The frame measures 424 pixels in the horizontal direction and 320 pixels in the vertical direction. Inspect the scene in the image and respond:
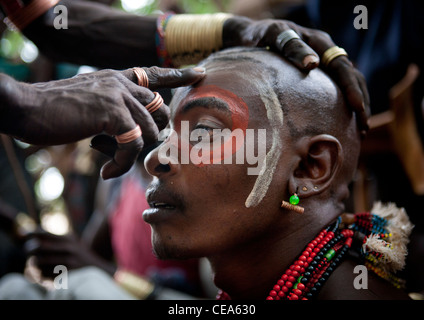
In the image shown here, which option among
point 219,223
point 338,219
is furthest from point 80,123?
point 338,219

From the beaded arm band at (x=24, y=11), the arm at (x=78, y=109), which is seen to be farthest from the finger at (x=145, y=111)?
the beaded arm band at (x=24, y=11)

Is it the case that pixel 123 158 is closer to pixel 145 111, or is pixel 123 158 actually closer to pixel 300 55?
pixel 145 111

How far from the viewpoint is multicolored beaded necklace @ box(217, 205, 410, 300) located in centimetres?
170

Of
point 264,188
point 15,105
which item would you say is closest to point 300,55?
point 264,188

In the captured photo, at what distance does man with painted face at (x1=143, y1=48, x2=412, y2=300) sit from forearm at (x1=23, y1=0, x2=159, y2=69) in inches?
23.7

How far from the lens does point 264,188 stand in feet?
5.66

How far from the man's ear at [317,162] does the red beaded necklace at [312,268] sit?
208mm

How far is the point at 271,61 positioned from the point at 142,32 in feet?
2.83

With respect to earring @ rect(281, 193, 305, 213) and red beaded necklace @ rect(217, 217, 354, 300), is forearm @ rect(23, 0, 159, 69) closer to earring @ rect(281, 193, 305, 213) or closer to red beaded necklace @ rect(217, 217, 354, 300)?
earring @ rect(281, 193, 305, 213)

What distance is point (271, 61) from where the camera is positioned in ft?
6.06

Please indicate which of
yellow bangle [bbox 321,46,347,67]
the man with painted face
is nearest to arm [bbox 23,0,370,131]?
yellow bangle [bbox 321,46,347,67]

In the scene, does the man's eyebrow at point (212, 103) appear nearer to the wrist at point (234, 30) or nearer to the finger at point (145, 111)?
the finger at point (145, 111)

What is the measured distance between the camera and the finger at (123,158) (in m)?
1.30
